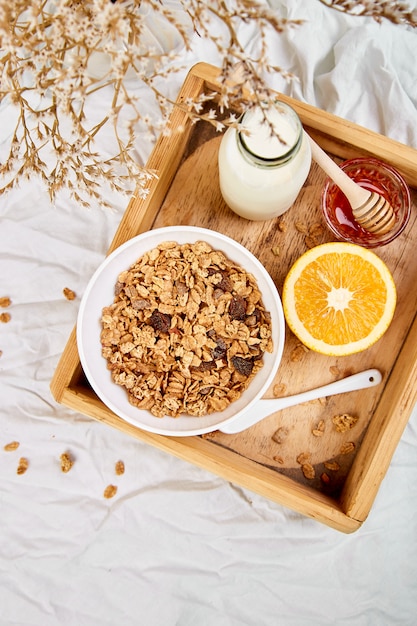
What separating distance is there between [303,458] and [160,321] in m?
0.32

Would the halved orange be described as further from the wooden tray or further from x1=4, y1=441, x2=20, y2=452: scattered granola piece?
x1=4, y1=441, x2=20, y2=452: scattered granola piece

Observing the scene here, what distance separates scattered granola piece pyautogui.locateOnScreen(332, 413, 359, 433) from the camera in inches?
37.0

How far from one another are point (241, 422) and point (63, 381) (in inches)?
11.1

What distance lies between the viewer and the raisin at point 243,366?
868 millimetres

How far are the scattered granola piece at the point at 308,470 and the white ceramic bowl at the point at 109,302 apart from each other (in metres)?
0.18

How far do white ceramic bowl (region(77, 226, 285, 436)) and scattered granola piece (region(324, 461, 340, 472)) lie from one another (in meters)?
0.20

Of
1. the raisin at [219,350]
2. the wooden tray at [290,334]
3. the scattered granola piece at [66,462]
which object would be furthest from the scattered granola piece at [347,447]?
the scattered granola piece at [66,462]

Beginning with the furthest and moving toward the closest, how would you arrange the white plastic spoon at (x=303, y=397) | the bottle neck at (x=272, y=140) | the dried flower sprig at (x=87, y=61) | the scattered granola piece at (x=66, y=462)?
the scattered granola piece at (x=66, y=462) → the white plastic spoon at (x=303, y=397) → the bottle neck at (x=272, y=140) → the dried flower sprig at (x=87, y=61)

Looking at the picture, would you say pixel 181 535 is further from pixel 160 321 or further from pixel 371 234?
pixel 371 234

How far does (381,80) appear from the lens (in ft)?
3.61

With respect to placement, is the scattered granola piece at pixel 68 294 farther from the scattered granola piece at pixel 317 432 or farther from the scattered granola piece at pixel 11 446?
the scattered granola piece at pixel 317 432

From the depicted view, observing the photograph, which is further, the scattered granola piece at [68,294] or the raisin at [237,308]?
the scattered granola piece at [68,294]

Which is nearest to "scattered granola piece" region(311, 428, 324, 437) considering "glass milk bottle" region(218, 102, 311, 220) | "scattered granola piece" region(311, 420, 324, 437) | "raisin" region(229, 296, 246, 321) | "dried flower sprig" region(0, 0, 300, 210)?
"scattered granola piece" region(311, 420, 324, 437)

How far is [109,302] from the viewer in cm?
89
